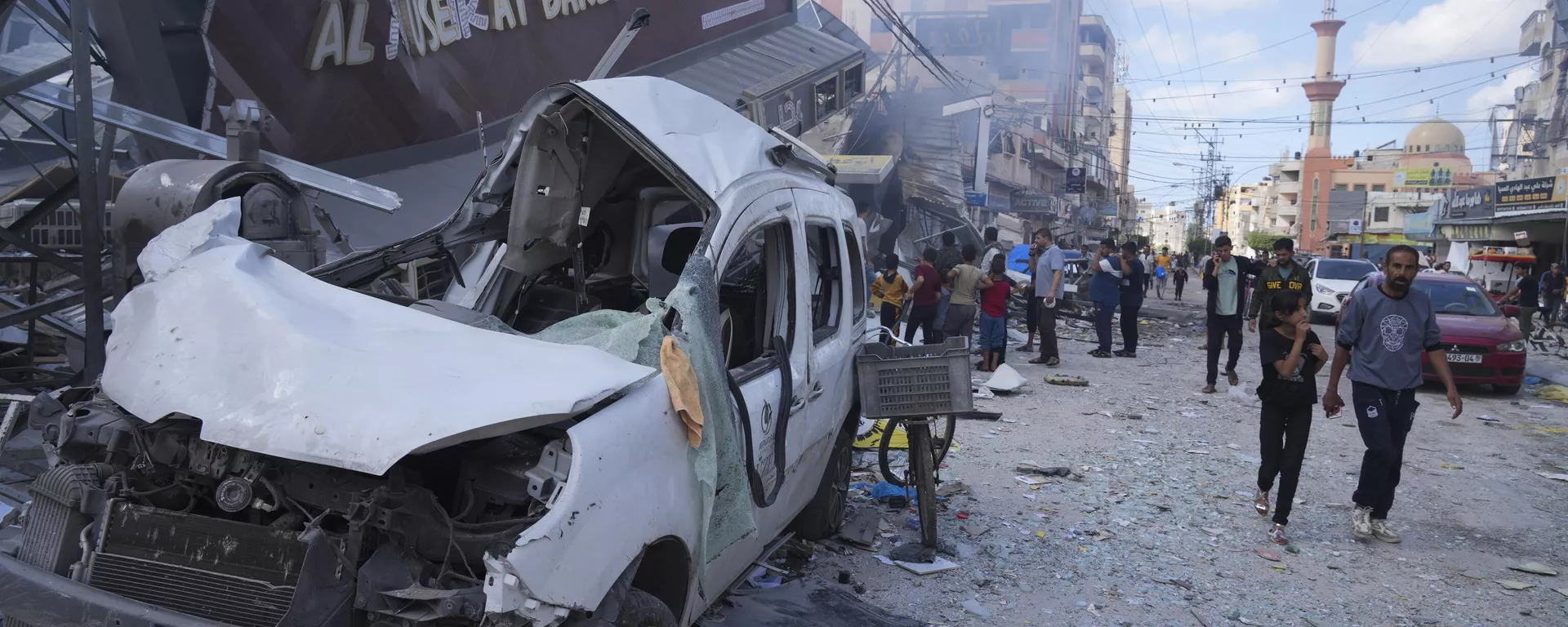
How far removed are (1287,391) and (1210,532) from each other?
98 centimetres

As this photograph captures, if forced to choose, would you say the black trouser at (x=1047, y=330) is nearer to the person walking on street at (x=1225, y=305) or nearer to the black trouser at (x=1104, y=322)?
the black trouser at (x=1104, y=322)

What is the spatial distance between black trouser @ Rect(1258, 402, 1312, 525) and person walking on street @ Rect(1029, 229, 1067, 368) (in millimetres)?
6754

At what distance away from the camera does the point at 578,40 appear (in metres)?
13.4

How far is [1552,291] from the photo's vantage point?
71.3 ft

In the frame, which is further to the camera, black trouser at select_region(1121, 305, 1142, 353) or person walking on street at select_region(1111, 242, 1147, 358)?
black trouser at select_region(1121, 305, 1142, 353)

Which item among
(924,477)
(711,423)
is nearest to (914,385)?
(924,477)

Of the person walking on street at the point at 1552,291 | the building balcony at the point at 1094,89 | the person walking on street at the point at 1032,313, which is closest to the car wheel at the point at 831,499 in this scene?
the person walking on street at the point at 1032,313

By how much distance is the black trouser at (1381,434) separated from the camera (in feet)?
19.5

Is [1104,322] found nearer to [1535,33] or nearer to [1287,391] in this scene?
[1287,391]

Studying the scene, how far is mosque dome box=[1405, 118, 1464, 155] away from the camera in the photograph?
85.2 metres

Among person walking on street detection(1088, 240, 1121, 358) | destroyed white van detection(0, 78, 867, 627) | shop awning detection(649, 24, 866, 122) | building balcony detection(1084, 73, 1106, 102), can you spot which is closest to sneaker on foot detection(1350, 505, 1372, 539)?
destroyed white van detection(0, 78, 867, 627)

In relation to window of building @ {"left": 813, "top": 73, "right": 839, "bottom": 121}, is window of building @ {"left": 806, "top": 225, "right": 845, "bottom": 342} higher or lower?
lower

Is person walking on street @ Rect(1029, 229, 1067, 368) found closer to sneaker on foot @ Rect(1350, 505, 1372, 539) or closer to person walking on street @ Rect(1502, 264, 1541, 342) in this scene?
sneaker on foot @ Rect(1350, 505, 1372, 539)

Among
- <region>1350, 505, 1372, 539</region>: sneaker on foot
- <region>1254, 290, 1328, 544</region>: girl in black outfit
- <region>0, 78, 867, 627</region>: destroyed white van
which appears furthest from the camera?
<region>1350, 505, 1372, 539</region>: sneaker on foot
